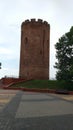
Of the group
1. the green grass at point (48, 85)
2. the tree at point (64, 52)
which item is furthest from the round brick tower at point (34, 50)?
the tree at point (64, 52)

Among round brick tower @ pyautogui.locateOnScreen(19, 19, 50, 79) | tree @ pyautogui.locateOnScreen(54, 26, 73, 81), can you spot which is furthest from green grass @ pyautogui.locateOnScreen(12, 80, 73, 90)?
round brick tower @ pyautogui.locateOnScreen(19, 19, 50, 79)

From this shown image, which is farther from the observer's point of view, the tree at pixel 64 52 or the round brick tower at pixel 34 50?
the round brick tower at pixel 34 50

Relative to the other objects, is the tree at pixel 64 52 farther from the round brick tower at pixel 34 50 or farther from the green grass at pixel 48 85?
the round brick tower at pixel 34 50

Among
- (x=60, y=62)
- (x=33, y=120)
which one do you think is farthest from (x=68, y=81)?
(x=33, y=120)

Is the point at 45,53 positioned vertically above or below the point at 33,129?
above

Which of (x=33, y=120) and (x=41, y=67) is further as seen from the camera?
(x=41, y=67)

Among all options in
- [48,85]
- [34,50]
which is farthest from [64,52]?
[34,50]

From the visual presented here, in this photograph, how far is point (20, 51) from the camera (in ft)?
193

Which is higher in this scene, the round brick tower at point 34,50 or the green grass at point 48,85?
the round brick tower at point 34,50

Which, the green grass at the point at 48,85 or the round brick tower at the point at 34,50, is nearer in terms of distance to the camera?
the green grass at the point at 48,85

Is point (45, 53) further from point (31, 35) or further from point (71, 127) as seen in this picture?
point (71, 127)

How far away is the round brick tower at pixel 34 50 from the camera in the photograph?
188ft

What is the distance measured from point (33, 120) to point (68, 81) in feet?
96.0

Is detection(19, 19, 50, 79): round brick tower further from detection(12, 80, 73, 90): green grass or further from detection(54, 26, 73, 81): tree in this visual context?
detection(54, 26, 73, 81): tree
